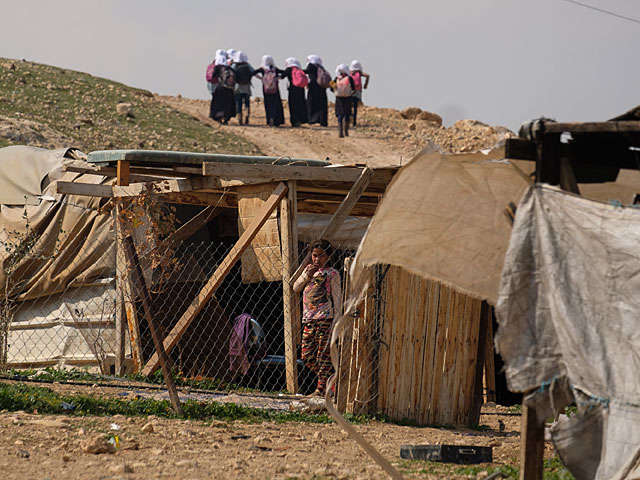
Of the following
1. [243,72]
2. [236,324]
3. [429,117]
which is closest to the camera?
[236,324]

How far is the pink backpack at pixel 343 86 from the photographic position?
23078 mm

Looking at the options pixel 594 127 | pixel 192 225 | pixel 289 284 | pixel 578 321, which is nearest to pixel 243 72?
pixel 192 225

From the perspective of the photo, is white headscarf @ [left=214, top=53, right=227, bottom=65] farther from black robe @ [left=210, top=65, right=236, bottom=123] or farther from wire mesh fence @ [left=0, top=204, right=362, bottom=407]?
wire mesh fence @ [left=0, top=204, right=362, bottom=407]

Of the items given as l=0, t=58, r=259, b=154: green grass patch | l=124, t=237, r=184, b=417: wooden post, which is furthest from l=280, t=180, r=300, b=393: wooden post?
l=0, t=58, r=259, b=154: green grass patch

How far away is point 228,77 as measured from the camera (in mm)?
24953

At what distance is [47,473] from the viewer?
4402 millimetres

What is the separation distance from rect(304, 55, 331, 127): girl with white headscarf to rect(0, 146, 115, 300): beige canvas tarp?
1584cm

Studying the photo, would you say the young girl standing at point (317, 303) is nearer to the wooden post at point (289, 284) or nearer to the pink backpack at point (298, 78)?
the wooden post at point (289, 284)

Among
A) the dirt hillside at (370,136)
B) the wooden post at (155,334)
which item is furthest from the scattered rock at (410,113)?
the wooden post at (155,334)

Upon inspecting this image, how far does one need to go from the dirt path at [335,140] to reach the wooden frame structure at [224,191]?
1352cm

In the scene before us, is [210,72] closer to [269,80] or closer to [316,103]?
[269,80]

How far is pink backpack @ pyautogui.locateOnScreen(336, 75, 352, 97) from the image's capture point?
909 inches

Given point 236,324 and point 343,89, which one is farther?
point 343,89

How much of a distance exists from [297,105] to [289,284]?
787 inches
